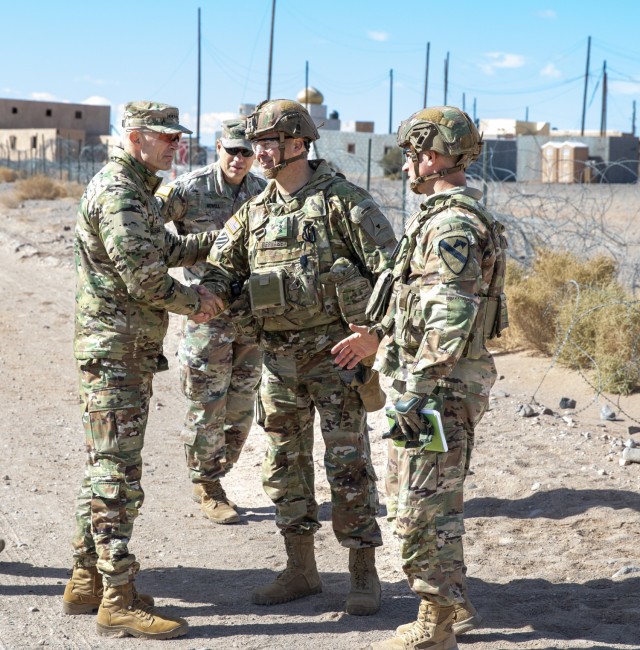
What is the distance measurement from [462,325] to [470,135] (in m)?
0.74

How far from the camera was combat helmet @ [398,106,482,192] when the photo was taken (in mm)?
3416

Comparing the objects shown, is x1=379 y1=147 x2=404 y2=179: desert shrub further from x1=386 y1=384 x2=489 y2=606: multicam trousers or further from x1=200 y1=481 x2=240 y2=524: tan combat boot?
x1=386 y1=384 x2=489 y2=606: multicam trousers

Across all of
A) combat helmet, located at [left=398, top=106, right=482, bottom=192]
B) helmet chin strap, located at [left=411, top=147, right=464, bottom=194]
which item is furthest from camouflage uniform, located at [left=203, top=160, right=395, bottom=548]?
combat helmet, located at [left=398, top=106, right=482, bottom=192]

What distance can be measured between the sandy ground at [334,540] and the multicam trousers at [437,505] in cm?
51

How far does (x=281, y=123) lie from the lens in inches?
157

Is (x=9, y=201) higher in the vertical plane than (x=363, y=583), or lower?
higher

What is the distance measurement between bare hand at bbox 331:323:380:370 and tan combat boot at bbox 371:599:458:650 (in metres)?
1.02

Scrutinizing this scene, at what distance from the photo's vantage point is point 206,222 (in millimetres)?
5590

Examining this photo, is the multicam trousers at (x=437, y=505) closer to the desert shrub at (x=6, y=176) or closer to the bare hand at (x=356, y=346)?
the bare hand at (x=356, y=346)

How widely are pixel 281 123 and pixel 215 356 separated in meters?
1.88

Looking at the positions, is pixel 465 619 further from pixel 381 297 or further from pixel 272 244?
pixel 272 244

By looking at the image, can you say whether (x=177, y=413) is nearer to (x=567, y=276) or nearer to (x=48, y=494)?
(x=48, y=494)

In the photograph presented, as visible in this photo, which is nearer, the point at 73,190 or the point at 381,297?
the point at 381,297

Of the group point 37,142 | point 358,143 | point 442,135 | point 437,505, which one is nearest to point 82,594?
point 437,505
